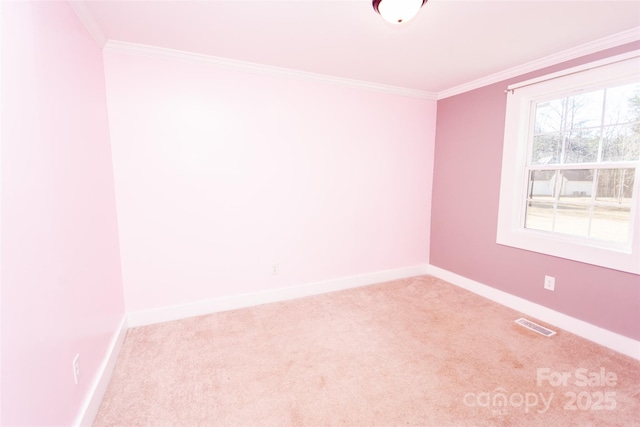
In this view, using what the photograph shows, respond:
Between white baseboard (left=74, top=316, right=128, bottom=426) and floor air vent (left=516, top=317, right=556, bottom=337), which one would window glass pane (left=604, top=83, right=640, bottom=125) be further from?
white baseboard (left=74, top=316, right=128, bottom=426)

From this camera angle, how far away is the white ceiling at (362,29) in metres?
1.81

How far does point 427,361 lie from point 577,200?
1.93 m

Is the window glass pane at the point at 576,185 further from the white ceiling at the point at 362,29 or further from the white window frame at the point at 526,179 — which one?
the white ceiling at the point at 362,29

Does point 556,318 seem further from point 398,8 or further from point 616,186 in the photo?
point 398,8

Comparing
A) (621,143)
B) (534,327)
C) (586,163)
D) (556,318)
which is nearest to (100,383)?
(534,327)

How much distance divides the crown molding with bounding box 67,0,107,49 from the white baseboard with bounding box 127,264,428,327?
86.7 inches

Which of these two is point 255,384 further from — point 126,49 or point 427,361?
point 126,49

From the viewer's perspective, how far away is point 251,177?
2869 mm

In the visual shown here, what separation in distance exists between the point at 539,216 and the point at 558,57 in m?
1.42

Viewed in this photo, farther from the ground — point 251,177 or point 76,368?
point 251,177

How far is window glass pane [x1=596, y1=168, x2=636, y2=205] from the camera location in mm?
2225

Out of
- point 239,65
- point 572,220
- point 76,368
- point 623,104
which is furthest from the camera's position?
point 239,65

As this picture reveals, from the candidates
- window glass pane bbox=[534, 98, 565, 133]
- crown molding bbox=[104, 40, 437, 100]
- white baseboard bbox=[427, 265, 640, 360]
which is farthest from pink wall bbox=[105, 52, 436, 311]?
window glass pane bbox=[534, 98, 565, 133]

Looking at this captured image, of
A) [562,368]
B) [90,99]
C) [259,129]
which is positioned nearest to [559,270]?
[562,368]
